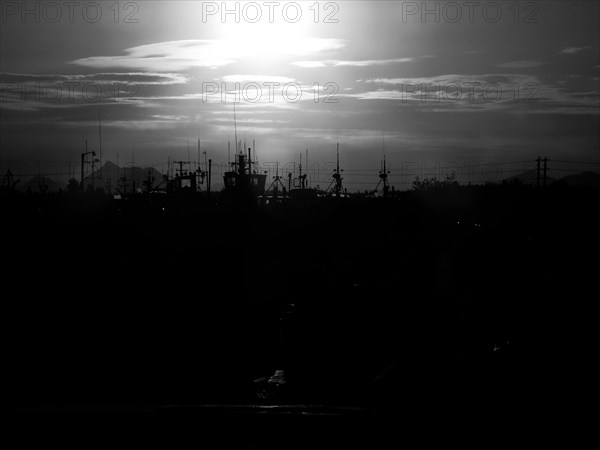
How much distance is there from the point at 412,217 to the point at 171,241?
2831 centimetres

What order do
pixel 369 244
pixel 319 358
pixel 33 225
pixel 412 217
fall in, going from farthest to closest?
pixel 412 217 → pixel 369 244 → pixel 33 225 → pixel 319 358

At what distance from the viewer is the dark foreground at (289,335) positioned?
604cm

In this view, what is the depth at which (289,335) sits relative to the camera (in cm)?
1405

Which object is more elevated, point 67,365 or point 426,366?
point 426,366

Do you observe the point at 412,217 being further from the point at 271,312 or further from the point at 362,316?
the point at 362,316

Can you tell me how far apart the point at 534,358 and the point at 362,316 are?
21.6 ft

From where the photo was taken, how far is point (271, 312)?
2300 centimetres

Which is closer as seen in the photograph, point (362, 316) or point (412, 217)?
point (362, 316)

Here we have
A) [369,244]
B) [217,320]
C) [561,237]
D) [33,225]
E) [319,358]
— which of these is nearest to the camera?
[319,358]

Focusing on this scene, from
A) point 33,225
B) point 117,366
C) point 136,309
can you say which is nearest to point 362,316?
point 117,366

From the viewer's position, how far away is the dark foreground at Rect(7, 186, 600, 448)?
604cm

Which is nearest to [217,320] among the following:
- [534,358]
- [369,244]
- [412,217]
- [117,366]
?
[117,366]

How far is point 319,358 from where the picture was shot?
13.8 m

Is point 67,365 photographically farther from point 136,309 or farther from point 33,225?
point 33,225
